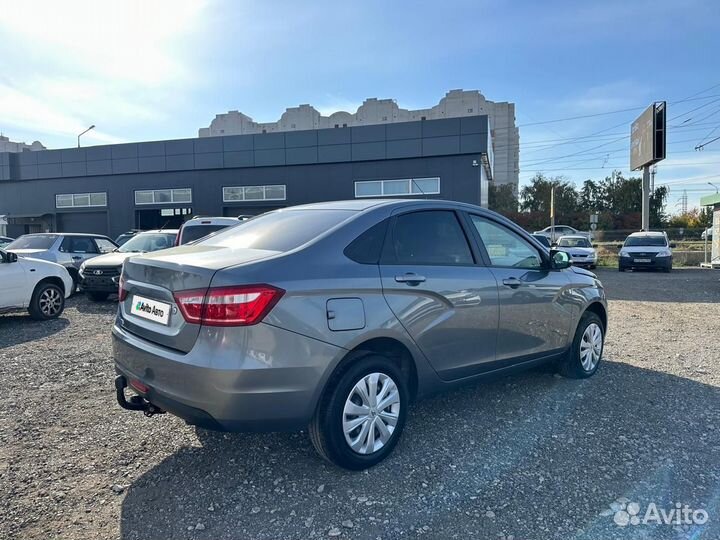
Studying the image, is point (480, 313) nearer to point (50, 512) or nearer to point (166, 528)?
point (166, 528)

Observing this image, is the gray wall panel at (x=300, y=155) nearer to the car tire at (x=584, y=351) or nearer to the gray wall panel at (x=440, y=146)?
the gray wall panel at (x=440, y=146)

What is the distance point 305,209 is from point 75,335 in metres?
5.28

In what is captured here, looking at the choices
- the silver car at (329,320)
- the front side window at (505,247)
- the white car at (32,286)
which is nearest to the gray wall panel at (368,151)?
the white car at (32,286)

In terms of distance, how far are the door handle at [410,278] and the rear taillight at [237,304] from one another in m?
0.90

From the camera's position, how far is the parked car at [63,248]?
38.5 feet

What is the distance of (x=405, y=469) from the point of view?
3.26 m

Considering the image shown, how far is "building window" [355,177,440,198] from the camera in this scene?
73.6ft

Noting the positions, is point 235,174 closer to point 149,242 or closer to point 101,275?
point 149,242

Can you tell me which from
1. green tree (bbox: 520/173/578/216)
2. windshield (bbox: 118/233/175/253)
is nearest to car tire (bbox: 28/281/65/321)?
windshield (bbox: 118/233/175/253)

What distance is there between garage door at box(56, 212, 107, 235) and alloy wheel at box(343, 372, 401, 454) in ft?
92.7

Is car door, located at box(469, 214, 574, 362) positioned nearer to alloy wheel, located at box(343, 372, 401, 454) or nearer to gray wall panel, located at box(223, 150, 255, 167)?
alloy wheel, located at box(343, 372, 401, 454)

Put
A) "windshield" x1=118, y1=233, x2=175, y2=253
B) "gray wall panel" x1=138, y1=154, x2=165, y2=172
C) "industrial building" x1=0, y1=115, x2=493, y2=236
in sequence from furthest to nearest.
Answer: "gray wall panel" x1=138, y1=154, x2=165, y2=172, "industrial building" x1=0, y1=115, x2=493, y2=236, "windshield" x1=118, y1=233, x2=175, y2=253

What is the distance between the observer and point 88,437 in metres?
3.75

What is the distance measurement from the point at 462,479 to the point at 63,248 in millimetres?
12112
